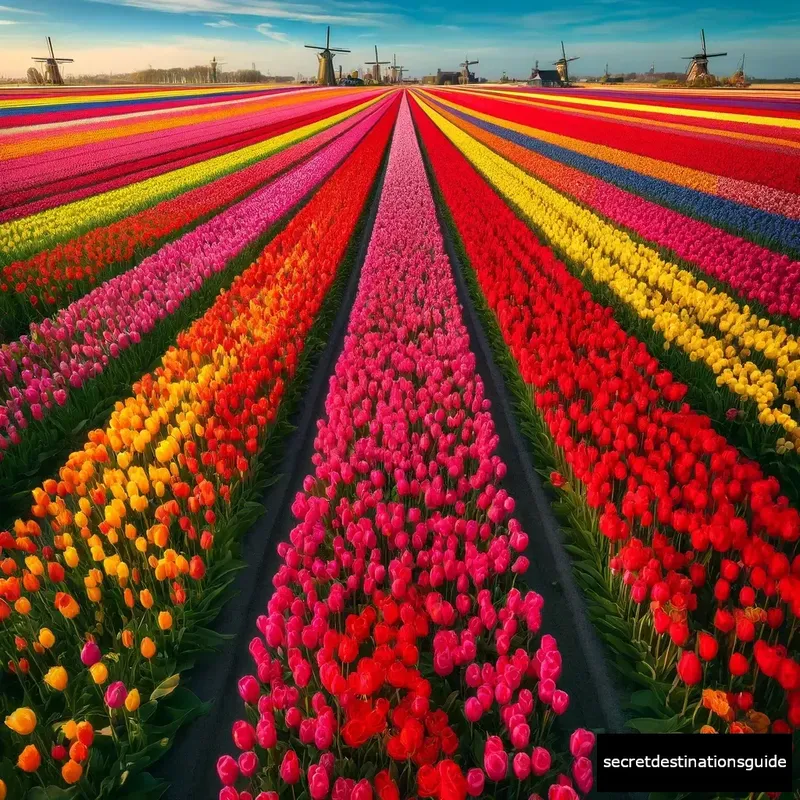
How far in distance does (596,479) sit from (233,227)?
1057 cm

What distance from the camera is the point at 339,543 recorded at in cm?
349

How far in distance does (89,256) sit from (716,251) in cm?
1063

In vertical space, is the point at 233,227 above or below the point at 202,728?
above

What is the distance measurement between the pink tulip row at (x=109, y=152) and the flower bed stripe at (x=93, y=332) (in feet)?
32.2

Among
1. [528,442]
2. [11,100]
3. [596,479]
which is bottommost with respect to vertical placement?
[528,442]

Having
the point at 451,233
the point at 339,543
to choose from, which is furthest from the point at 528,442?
the point at 451,233

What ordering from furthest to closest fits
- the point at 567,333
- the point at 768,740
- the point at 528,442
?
the point at 567,333, the point at 528,442, the point at 768,740

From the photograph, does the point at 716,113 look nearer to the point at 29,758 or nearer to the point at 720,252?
the point at 720,252

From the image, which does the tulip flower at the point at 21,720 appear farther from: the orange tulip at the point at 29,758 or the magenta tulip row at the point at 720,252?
the magenta tulip row at the point at 720,252

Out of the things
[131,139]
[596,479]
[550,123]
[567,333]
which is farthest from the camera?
[550,123]

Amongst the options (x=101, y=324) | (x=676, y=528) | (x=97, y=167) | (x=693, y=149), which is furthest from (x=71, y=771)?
(x=693, y=149)

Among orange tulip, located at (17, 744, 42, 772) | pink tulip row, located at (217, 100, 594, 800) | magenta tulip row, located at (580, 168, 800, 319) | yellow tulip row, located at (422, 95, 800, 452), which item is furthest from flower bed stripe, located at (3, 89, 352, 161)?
orange tulip, located at (17, 744, 42, 772)

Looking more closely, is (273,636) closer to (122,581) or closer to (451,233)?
(122,581)

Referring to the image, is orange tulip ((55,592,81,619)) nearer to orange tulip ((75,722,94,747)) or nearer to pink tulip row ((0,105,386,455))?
orange tulip ((75,722,94,747))
